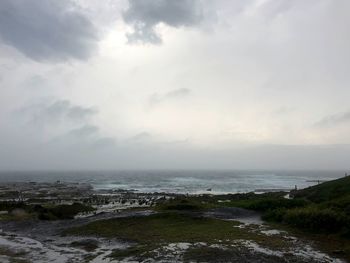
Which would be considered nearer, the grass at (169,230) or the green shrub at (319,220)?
the grass at (169,230)

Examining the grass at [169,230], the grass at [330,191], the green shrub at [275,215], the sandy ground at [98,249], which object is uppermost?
the grass at [330,191]

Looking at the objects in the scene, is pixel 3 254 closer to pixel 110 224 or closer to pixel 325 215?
pixel 110 224

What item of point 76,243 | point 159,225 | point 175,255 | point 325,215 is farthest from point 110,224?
point 325,215

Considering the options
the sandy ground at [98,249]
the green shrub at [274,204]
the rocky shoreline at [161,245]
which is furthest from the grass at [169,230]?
the green shrub at [274,204]

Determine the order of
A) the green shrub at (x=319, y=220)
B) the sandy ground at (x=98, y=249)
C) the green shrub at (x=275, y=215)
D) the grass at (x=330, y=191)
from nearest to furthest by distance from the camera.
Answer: the sandy ground at (x=98, y=249)
the green shrub at (x=319, y=220)
the green shrub at (x=275, y=215)
the grass at (x=330, y=191)

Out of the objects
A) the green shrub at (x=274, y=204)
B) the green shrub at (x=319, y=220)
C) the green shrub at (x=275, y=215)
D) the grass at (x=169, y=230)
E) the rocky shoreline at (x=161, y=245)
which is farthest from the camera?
the green shrub at (x=274, y=204)

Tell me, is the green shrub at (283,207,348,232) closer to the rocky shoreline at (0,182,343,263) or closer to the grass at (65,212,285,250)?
the rocky shoreline at (0,182,343,263)

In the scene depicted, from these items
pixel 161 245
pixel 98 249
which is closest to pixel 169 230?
pixel 161 245

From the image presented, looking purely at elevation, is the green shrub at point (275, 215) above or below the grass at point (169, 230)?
above

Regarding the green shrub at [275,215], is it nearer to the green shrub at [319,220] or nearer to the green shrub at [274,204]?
the green shrub at [319,220]

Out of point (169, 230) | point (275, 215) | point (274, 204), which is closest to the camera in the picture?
point (169, 230)

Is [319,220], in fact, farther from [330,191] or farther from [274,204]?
[330,191]

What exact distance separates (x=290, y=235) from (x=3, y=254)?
60.5 feet

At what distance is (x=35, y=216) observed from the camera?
42344 millimetres
